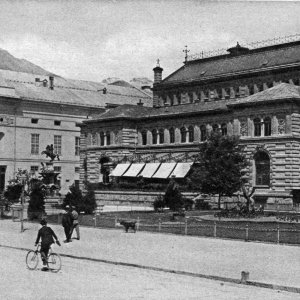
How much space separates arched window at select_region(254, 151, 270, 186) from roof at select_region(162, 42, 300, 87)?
45.2 feet

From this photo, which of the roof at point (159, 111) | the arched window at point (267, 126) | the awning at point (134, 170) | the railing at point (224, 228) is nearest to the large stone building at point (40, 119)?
the roof at point (159, 111)

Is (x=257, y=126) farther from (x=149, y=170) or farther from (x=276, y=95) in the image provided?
(x=149, y=170)

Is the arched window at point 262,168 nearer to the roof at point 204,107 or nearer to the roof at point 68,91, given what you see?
the roof at point 204,107

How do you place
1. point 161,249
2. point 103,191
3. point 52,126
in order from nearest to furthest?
point 161,249 < point 103,191 < point 52,126

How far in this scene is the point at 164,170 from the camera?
67.0 m

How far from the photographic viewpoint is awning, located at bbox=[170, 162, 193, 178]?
6438cm

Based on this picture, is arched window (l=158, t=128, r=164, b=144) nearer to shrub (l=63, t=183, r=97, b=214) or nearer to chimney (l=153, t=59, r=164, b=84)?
chimney (l=153, t=59, r=164, b=84)

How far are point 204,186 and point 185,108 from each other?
2518cm

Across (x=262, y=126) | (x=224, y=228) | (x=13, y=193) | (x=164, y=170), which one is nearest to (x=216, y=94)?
(x=164, y=170)

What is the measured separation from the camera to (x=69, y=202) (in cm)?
4519

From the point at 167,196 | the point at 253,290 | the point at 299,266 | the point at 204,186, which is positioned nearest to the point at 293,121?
the point at 204,186

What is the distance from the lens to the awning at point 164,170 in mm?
66062

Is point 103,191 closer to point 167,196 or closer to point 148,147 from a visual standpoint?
point 148,147

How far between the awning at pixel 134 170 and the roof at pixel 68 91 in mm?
23373
